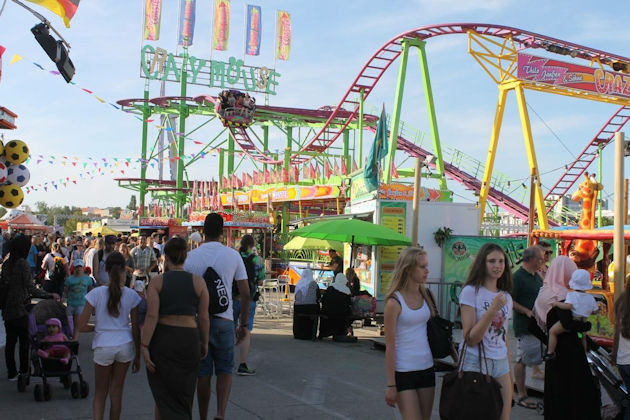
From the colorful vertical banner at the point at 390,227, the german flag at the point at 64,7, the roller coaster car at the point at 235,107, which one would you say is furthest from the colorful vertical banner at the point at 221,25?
the german flag at the point at 64,7

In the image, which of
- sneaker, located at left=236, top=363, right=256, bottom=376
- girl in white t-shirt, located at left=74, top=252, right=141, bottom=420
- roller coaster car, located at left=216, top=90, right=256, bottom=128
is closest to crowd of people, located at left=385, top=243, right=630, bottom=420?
girl in white t-shirt, located at left=74, top=252, right=141, bottom=420

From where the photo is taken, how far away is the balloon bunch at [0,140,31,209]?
1076cm

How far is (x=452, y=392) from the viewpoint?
12.5 ft

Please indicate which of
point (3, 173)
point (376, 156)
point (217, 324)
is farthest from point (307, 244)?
point (217, 324)

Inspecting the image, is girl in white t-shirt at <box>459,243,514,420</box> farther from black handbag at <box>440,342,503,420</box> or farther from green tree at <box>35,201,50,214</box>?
green tree at <box>35,201,50,214</box>

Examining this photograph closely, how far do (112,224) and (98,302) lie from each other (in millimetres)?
56121

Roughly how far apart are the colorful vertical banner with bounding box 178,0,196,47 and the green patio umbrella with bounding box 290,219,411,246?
41524 millimetres

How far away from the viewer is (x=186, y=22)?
169 feet

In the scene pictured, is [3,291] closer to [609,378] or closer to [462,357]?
[462,357]

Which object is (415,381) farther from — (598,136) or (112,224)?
(112,224)

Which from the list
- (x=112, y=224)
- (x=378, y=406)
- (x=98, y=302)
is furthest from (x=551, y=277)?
(x=112, y=224)

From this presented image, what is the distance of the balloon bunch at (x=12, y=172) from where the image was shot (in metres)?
10.8

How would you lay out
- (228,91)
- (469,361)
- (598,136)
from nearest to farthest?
(469,361), (598,136), (228,91)

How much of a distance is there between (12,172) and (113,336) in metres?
6.85
